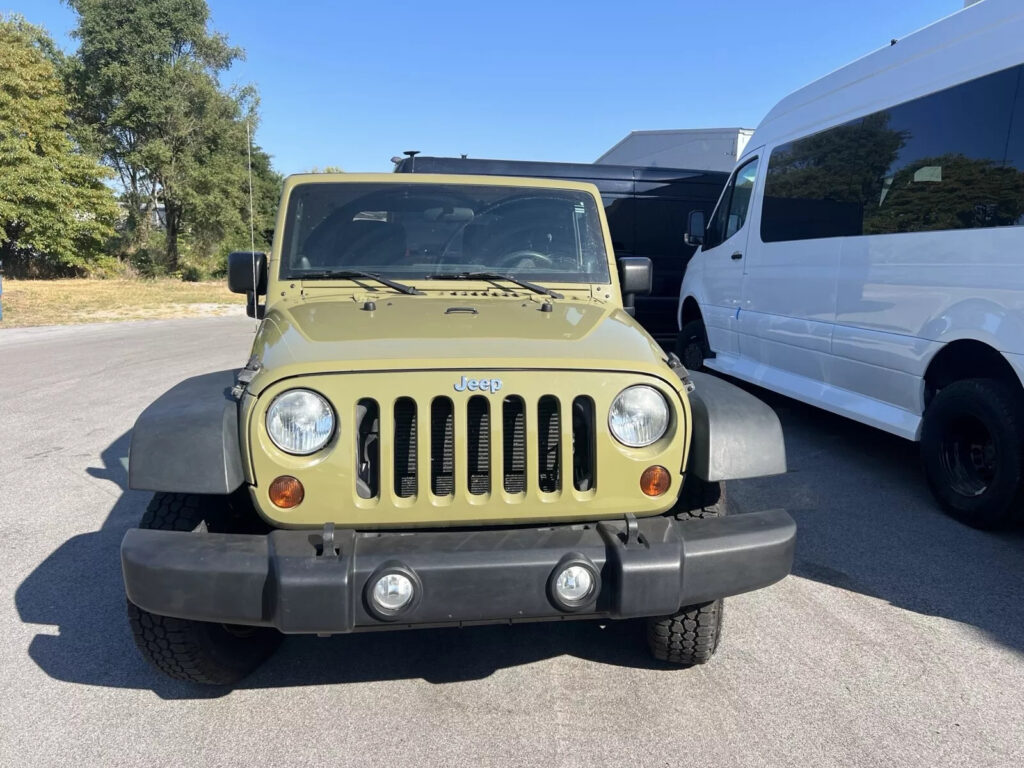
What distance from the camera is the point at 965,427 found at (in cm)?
452

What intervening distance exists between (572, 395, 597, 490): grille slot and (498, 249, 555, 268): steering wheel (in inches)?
53.2

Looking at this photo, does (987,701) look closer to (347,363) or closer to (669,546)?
(669,546)

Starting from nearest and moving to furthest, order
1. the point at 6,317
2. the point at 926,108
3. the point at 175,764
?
the point at 175,764 → the point at 926,108 → the point at 6,317

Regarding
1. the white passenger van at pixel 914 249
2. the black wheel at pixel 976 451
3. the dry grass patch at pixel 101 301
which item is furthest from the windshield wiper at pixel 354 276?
the dry grass patch at pixel 101 301

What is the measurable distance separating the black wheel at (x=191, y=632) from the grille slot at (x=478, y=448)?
0.87 m

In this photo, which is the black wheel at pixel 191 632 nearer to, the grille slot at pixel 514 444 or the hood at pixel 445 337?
the hood at pixel 445 337

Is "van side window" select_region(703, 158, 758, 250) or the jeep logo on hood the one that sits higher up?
"van side window" select_region(703, 158, 758, 250)

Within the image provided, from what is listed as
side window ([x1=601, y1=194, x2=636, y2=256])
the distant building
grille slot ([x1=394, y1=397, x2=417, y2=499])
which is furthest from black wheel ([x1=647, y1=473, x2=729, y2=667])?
the distant building

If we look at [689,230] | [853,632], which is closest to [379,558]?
[853,632]

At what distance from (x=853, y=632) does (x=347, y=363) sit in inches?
94.9

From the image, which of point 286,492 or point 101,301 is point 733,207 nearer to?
point 286,492

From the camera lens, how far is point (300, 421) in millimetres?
2359

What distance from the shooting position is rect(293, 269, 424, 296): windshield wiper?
3350mm

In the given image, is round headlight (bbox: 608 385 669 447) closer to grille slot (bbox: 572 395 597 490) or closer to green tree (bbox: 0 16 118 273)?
grille slot (bbox: 572 395 597 490)
